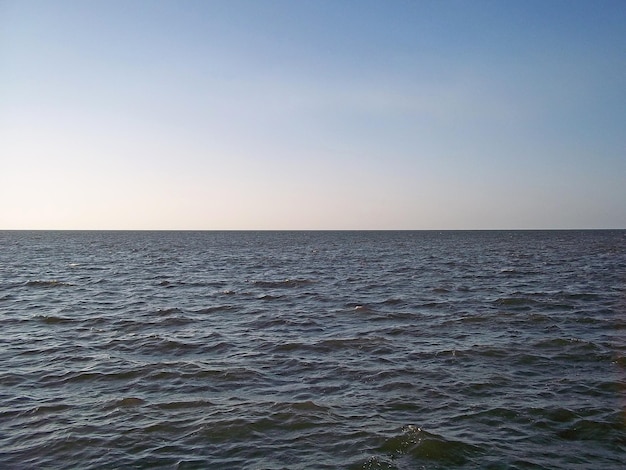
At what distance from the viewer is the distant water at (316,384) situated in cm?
829

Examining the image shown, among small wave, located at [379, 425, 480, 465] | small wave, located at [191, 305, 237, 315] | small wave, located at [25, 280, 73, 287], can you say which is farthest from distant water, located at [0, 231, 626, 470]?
small wave, located at [25, 280, 73, 287]

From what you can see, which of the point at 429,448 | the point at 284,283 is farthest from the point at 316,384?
the point at 284,283

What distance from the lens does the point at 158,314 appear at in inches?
847

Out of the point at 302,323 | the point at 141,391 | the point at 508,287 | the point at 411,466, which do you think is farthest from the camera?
the point at 508,287

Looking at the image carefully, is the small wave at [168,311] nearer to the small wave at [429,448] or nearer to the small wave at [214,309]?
the small wave at [214,309]

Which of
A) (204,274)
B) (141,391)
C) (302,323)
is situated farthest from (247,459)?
(204,274)

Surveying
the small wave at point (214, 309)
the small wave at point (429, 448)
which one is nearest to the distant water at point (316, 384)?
the small wave at point (429, 448)

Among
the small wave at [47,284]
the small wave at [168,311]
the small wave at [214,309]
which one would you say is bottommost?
the small wave at [47,284]

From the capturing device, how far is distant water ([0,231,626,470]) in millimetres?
8289

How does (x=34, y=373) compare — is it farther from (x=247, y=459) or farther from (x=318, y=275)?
(x=318, y=275)

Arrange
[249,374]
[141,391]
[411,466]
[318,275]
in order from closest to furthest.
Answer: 1. [411,466]
2. [141,391]
3. [249,374]
4. [318,275]

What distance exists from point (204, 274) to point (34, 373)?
1133 inches

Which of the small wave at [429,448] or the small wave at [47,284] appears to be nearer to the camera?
the small wave at [429,448]

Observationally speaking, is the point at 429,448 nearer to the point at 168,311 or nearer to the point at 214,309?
the point at 214,309
